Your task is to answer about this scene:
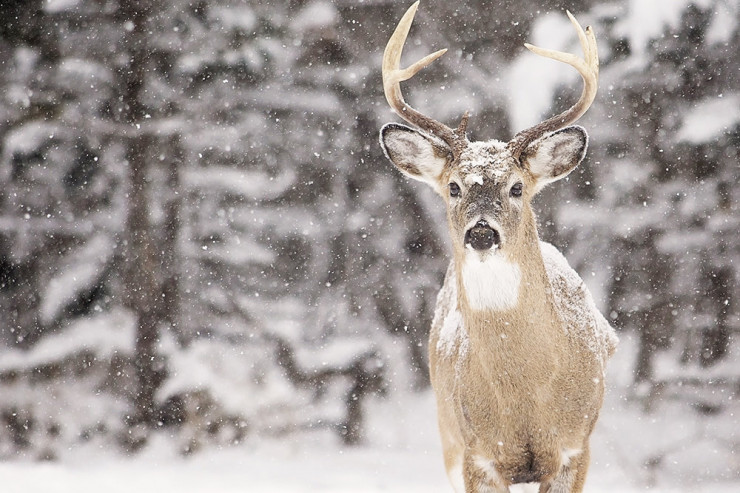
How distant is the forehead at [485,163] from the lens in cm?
376

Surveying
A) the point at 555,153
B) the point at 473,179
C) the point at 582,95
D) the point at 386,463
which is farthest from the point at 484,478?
the point at 386,463

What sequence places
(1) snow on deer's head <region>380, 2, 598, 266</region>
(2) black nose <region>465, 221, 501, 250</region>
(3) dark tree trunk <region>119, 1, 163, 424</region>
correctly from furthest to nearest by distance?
(3) dark tree trunk <region>119, 1, 163, 424</region>, (1) snow on deer's head <region>380, 2, 598, 266</region>, (2) black nose <region>465, 221, 501, 250</region>

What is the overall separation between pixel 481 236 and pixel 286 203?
584cm

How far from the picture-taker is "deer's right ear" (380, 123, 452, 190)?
4.14 metres

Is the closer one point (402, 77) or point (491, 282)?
point (491, 282)

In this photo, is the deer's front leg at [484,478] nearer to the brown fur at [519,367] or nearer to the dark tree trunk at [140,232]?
the brown fur at [519,367]

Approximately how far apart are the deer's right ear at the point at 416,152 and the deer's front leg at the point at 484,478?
1.31 m

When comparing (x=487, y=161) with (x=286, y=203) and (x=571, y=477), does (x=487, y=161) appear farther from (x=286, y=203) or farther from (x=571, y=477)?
(x=286, y=203)

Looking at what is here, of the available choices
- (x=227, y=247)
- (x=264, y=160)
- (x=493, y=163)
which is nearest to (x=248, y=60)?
(x=264, y=160)

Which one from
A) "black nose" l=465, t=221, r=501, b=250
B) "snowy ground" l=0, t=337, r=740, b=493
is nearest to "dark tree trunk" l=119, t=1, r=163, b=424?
"snowy ground" l=0, t=337, r=740, b=493

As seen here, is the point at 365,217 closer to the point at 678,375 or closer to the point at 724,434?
the point at 678,375

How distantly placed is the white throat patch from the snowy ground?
3754 mm

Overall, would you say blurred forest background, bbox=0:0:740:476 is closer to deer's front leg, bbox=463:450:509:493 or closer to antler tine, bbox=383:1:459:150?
antler tine, bbox=383:1:459:150

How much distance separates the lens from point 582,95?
4.16m
